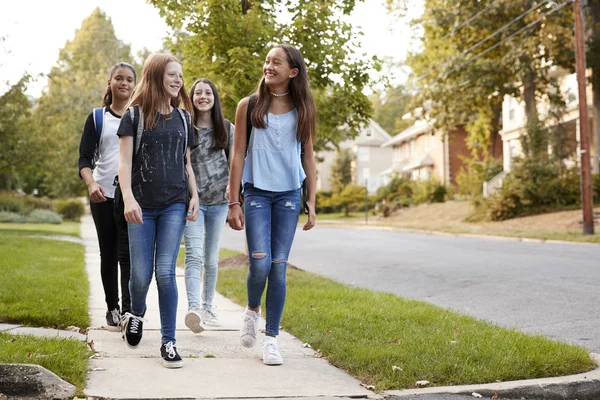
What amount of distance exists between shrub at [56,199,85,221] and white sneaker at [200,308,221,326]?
42359 millimetres

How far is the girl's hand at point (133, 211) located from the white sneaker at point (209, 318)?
2000mm

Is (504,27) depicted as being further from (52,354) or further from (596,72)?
(52,354)

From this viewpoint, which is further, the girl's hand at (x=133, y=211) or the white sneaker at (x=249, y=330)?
the white sneaker at (x=249, y=330)

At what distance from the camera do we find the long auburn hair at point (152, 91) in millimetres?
5117

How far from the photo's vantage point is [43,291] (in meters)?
7.99

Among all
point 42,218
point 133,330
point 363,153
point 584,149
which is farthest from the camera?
point 363,153

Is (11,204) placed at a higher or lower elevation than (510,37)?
lower

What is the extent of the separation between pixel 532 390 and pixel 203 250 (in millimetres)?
3327

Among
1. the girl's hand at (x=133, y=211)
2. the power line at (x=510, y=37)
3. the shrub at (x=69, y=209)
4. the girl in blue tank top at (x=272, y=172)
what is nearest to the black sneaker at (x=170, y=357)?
the girl in blue tank top at (x=272, y=172)

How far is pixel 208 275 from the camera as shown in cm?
694

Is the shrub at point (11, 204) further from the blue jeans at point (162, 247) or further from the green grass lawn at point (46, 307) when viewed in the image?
the blue jeans at point (162, 247)

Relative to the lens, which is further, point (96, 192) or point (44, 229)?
point (44, 229)

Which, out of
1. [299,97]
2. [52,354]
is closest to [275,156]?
[299,97]

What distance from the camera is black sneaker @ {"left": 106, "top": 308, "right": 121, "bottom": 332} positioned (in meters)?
6.27
